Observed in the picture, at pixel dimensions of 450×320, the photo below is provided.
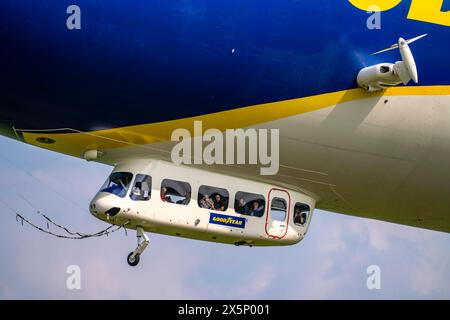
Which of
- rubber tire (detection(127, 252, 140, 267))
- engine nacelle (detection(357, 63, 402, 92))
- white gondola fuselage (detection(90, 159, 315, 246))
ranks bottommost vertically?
rubber tire (detection(127, 252, 140, 267))

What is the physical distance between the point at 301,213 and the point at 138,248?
405 cm

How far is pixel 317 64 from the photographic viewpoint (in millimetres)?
19500

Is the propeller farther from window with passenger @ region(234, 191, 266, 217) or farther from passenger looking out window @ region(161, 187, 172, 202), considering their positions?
passenger looking out window @ region(161, 187, 172, 202)

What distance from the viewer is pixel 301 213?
2230 cm

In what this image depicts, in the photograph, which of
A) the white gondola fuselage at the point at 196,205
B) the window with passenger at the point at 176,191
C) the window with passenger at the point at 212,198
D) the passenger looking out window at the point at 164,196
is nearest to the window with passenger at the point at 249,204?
the white gondola fuselage at the point at 196,205

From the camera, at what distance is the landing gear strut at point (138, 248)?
20.6 metres

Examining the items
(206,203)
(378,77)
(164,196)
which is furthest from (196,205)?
(378,77)

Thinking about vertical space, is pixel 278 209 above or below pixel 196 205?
above

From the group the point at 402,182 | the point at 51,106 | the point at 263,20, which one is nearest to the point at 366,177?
the point at 402,182

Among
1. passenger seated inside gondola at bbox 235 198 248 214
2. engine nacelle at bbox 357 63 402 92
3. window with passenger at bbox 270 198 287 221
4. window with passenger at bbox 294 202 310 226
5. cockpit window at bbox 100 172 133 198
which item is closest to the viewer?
engine nacelle at bbox 357 63 402 92

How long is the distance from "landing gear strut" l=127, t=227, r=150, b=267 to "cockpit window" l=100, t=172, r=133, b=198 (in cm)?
92

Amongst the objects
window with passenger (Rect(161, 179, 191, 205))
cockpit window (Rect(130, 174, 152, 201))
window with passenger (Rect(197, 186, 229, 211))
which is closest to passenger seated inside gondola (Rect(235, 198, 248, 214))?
window with passenger (Rect(197, 186, 229, 211))

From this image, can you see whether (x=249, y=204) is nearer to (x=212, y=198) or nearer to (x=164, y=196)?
(x=212, y=198)

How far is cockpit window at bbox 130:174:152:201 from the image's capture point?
66.9 feet
